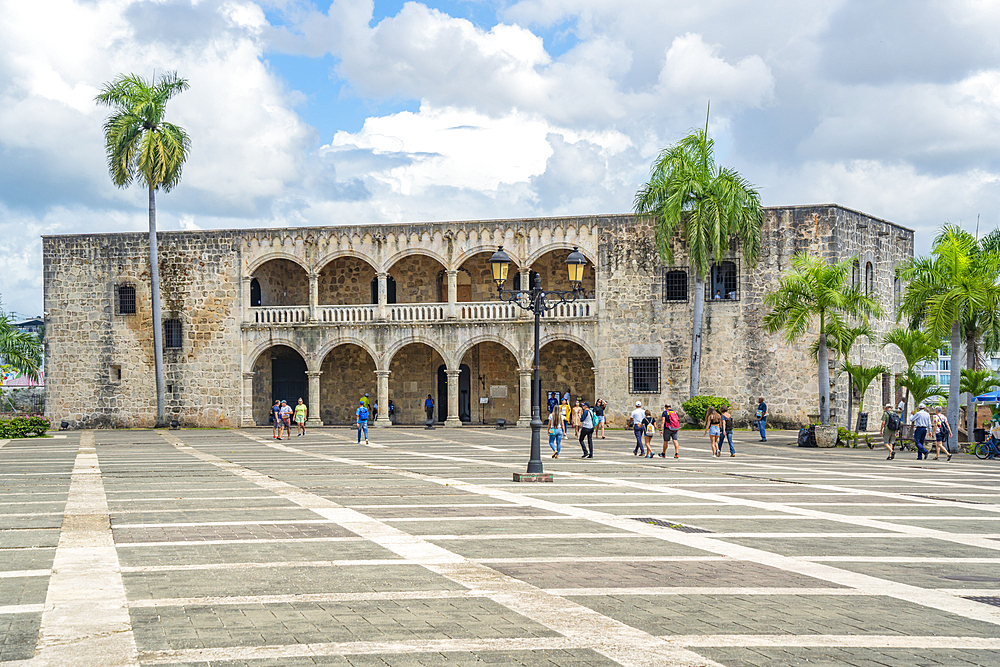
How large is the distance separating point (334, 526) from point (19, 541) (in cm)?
359

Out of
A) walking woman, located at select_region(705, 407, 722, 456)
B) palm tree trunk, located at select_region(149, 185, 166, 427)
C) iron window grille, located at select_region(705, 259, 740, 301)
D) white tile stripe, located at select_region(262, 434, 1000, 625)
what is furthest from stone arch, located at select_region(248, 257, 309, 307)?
white tile stripe, located at select_region(262, 434, 1000, 625)

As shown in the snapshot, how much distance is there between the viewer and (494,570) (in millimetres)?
9758

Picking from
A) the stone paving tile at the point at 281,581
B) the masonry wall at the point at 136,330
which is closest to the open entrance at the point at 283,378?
the masonry wall at the point at 136,330

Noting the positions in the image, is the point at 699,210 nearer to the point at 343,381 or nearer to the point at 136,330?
the point at 343,381

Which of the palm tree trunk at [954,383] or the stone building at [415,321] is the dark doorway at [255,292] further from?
the palm tree trunk at [954,383]

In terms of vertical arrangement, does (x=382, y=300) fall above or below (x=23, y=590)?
above

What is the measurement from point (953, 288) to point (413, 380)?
917 inches

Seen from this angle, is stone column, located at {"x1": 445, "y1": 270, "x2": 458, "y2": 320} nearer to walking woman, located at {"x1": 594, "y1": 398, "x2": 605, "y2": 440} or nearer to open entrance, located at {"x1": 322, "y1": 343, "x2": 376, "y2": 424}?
open entrance, located at {"x1": 322, "y1": 343, "x2": 376, "y2": 424}

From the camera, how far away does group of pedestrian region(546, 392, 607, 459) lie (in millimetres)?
25703

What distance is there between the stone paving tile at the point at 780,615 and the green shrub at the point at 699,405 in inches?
1119

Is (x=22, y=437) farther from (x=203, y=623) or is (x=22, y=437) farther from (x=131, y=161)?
(x=203, y=623)

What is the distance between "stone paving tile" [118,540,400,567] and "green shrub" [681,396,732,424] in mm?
26962

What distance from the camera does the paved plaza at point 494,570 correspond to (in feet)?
23.0

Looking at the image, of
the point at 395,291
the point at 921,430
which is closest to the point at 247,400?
the point at 395,291
